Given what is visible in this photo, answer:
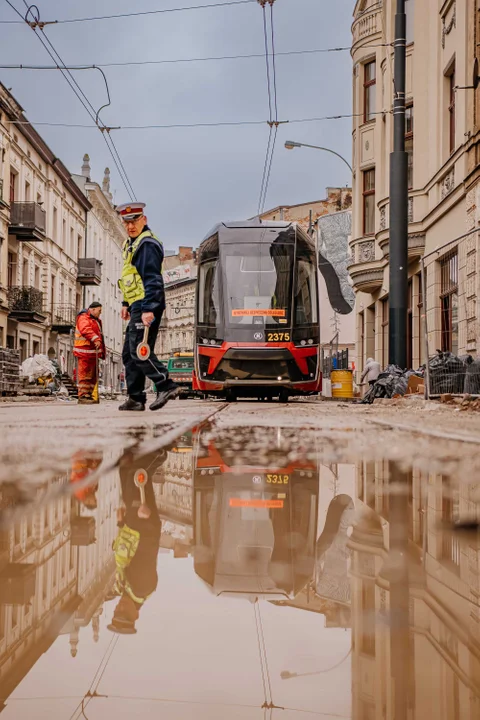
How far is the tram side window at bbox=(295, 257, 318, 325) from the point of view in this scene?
15445 millimetres

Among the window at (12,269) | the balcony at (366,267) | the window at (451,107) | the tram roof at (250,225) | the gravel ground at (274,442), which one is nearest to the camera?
the gravel ground at (274,442)

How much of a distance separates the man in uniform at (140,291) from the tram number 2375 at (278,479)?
588 centimetres

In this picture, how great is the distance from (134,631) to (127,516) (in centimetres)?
64

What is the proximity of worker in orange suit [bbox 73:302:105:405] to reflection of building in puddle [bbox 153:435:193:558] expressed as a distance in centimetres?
851

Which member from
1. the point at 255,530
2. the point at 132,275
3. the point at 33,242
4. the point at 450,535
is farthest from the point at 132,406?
the point at 33,242

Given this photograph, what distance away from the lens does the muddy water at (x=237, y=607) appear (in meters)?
0.69

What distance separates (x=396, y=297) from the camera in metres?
13.6

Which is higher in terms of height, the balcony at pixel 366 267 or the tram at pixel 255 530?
the balcony at pixel 366 267

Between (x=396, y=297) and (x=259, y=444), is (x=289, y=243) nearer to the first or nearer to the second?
(x=396, y=297)

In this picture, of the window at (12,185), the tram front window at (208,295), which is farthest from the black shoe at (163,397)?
the window at (12,185)

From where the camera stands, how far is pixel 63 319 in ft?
145

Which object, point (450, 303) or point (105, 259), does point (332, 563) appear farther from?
point (105, 259)

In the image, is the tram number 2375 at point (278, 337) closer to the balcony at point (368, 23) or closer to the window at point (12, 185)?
the balcony at point (368, 23)

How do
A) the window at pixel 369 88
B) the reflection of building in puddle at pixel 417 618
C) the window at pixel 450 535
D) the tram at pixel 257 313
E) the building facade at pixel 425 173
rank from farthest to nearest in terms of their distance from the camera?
the window at pixel 369 88, the tram at pixel 257 313, the building facade at pixel 425 173, the window at pixel 450 535, the reflection of building in puddle at pixel 417 618
